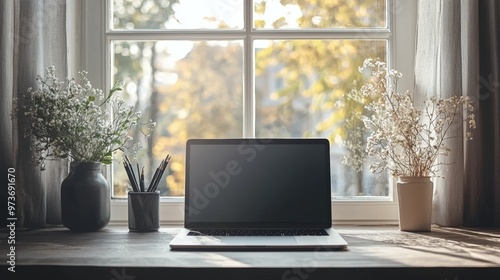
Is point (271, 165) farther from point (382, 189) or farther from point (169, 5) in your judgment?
point (169, 5)

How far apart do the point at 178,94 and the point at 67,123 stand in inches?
17.9

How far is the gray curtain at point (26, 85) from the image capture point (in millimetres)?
1966

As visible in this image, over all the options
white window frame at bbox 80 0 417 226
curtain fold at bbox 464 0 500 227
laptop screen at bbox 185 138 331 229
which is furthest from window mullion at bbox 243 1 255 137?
curtain fold at bbox 464 0 500 227

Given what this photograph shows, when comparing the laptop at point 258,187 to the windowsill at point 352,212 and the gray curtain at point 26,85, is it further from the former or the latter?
the gray curtain at point 26,85

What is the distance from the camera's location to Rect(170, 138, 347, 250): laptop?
6.13 feet

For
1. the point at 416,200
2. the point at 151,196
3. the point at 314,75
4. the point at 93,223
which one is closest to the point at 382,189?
the point at 416,200

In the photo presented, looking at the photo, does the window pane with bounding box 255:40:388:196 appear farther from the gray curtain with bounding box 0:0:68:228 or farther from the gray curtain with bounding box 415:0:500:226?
the gray curtain with bounding box 0:0:68:228

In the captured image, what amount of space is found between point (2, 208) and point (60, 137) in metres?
0.31

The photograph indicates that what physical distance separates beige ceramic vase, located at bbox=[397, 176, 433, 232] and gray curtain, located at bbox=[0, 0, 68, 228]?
3.60 ft

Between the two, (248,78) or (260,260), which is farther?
(248,78)

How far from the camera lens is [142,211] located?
1957 millimetres

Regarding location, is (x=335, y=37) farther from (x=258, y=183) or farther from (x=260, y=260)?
(x=260, y=260)

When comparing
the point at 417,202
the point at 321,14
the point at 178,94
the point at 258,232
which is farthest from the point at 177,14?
the point at 417,202

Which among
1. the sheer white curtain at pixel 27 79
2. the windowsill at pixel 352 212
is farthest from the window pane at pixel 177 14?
the windowsill at pixel 352 212
